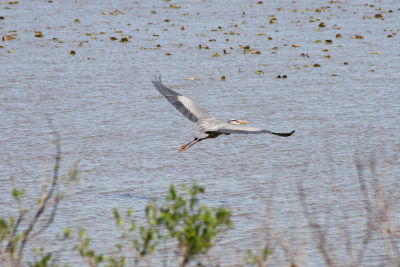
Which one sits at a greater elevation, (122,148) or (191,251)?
(191,251)

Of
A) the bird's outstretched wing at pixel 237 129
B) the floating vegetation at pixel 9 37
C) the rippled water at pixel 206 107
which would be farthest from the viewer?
the floating vegetation at pixel 9 37

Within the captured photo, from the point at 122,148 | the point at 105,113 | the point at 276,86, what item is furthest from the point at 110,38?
the point at 122,148

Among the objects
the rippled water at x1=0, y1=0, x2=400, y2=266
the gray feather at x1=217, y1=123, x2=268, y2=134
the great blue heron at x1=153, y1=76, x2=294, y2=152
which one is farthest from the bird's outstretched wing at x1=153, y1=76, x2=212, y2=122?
the rippled water at x1=0, y1=0, x2=400, y2=266

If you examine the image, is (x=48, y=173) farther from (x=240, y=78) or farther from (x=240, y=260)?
(x=240, y=78)

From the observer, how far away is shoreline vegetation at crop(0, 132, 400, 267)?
5.48 metres

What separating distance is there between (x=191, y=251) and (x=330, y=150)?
315 inches

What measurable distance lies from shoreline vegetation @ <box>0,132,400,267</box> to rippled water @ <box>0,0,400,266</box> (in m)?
0.21

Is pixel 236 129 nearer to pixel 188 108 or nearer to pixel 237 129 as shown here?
pixel 237 129

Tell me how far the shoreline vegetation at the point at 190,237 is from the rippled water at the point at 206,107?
21 cm

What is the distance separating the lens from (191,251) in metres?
5.70

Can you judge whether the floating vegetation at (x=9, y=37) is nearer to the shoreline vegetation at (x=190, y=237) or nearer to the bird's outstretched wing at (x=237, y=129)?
the shoreline vegetation at (x=190, y=237)

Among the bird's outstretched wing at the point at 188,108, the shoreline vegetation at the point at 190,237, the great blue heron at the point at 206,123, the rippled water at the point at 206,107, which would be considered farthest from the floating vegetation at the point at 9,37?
the shoreline vegetation at the point at 190,237

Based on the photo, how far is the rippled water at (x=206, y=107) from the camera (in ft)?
35.2

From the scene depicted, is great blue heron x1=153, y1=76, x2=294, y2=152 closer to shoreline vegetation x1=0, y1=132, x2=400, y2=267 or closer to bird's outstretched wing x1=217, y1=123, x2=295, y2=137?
bird's outstretched wing x1=217, y1=123, x2=295, y2=137
